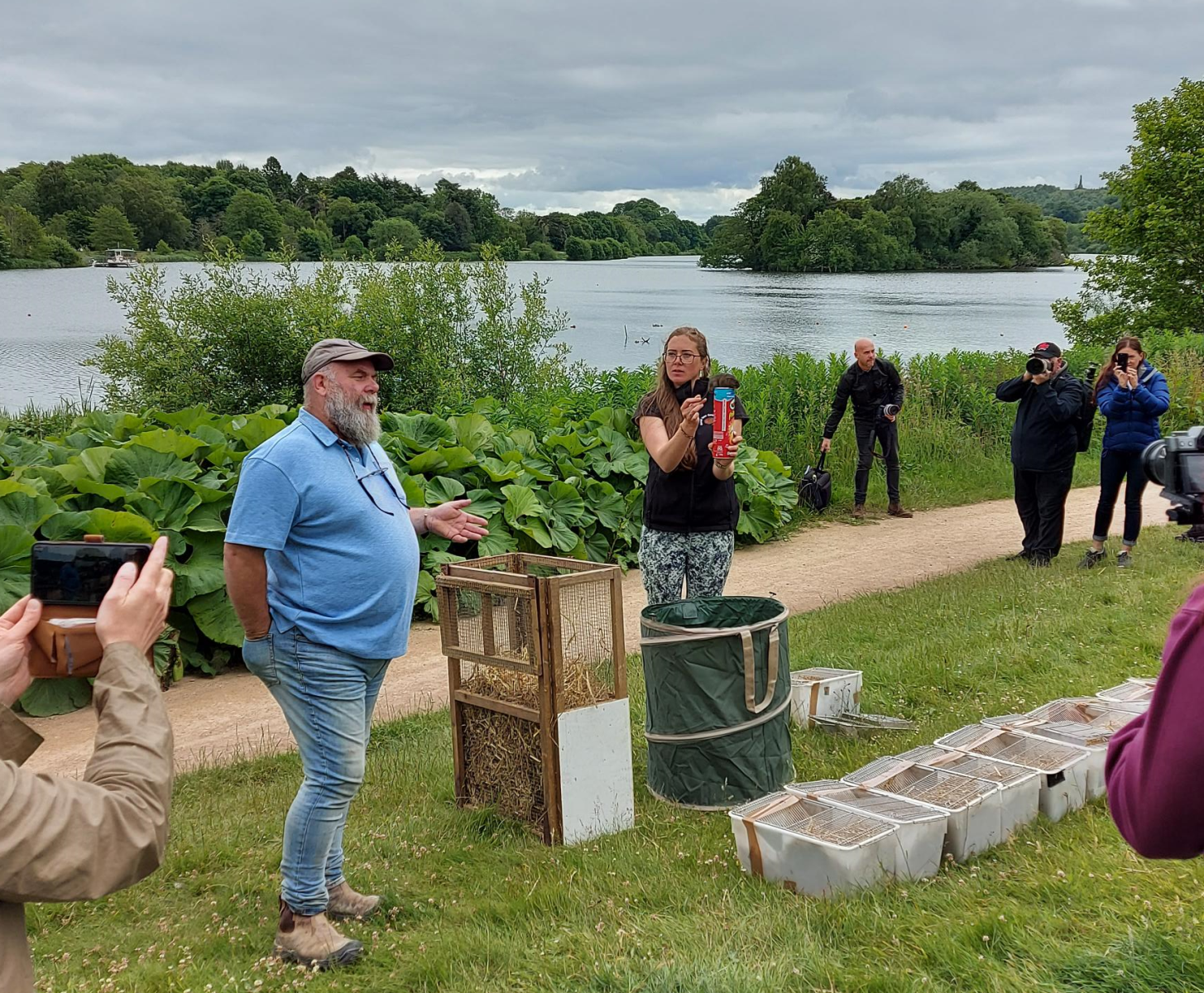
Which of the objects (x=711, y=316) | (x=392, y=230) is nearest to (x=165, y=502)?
(x=392, y=230)

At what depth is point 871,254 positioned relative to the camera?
267 feet

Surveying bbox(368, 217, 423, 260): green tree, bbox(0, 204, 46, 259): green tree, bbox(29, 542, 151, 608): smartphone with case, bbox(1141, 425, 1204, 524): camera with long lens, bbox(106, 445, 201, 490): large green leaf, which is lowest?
bbox(106, 445, 201, 490): large green leaf

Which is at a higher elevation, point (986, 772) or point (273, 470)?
point (273, 470)

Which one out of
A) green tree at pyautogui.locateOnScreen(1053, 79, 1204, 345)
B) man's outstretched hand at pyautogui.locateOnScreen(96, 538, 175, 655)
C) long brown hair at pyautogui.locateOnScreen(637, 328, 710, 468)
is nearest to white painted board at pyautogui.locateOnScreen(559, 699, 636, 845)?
long brown hair at pyautogui.locateOnScreen(637, 328, 710, 468)

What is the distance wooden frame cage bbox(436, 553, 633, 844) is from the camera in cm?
481

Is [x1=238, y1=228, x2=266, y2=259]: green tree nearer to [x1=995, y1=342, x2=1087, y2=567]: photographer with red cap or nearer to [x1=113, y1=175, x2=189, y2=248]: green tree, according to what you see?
[x1=995, y1=342, x2=1087, y2=567]: photographer with red cap

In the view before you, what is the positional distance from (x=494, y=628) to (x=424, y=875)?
110cm

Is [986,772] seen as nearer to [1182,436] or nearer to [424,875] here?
[424,875]

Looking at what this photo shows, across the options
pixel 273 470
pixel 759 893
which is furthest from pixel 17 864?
pixel 759 893

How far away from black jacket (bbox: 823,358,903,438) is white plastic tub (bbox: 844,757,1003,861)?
29.2ft

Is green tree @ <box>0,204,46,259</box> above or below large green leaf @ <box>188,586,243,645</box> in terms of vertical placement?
above

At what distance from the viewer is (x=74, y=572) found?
2.01 meters

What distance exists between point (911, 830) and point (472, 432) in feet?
24.3

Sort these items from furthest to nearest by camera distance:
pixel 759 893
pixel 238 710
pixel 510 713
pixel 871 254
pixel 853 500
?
pixel 871 254 → pixel 853 500 → pixel 238 710 → pixel 510 713 → pixel 759 893
